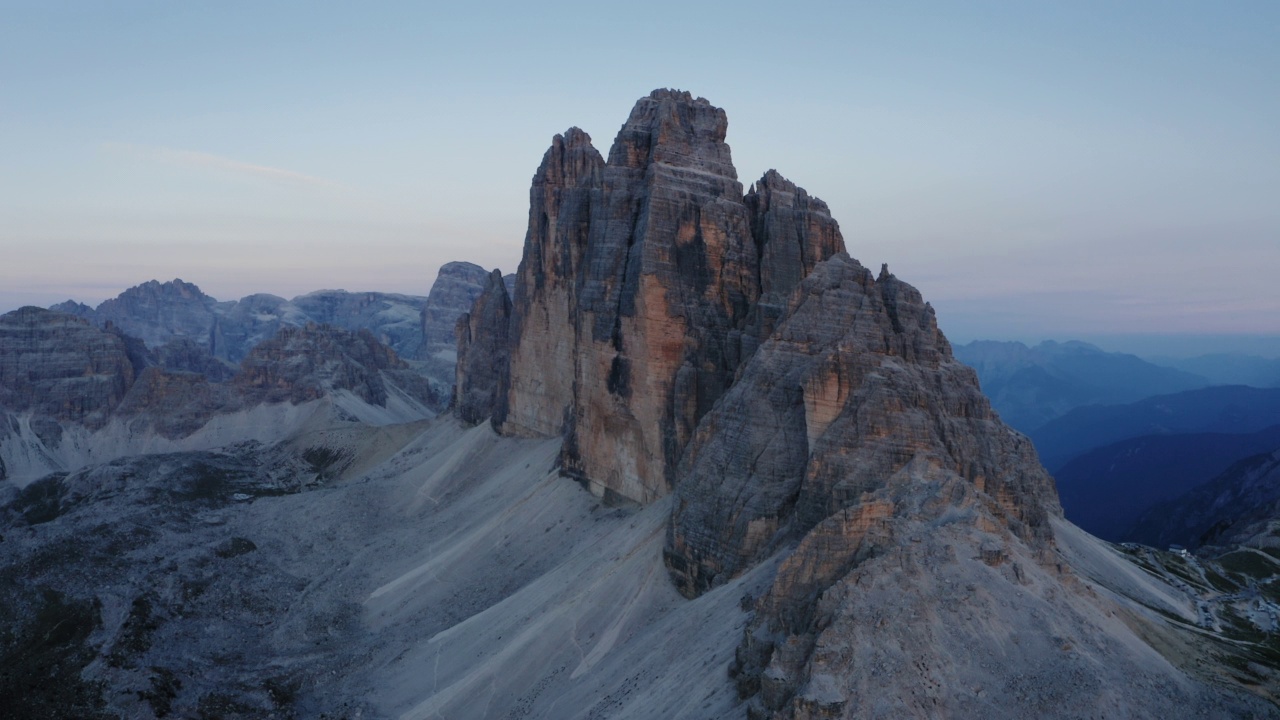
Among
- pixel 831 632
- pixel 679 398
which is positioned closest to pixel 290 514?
pixel 679 398

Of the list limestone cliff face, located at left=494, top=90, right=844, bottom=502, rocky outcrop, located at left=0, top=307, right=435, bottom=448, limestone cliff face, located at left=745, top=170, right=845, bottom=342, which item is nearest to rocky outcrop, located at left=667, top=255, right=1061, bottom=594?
limestone cliff face, located at left=494, top=90, right=844, bottom=502

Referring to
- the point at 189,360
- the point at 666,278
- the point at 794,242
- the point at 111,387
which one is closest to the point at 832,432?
the point at 794,242

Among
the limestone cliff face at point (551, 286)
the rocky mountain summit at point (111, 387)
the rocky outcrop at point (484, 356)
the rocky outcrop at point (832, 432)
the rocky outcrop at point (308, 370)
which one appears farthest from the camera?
the rocky outcrop at point (308, 370)

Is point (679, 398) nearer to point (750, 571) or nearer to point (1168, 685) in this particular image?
point (750, 571)

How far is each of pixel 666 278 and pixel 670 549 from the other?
68.3 ft

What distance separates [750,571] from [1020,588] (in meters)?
13.5

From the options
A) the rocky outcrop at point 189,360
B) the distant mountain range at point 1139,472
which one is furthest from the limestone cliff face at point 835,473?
the rocky outcrop at point 189,360

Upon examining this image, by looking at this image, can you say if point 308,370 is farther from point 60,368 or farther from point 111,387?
point 60,368

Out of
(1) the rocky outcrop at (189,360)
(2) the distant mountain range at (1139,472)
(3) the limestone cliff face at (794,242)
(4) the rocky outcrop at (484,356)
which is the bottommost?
(2) the distant mountain range at (1139,472)

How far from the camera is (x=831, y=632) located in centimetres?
2603

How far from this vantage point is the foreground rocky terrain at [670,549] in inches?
1070

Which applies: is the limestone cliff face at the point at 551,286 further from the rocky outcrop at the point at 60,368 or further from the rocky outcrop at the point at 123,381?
the rocky outcrop at the point at 60,368

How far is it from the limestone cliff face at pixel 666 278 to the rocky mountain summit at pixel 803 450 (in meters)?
0.16

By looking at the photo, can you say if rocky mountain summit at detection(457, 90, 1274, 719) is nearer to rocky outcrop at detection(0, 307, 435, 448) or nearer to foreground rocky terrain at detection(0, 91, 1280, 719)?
foreground rocky terrain at detection(0, 91, 1280, 719)
